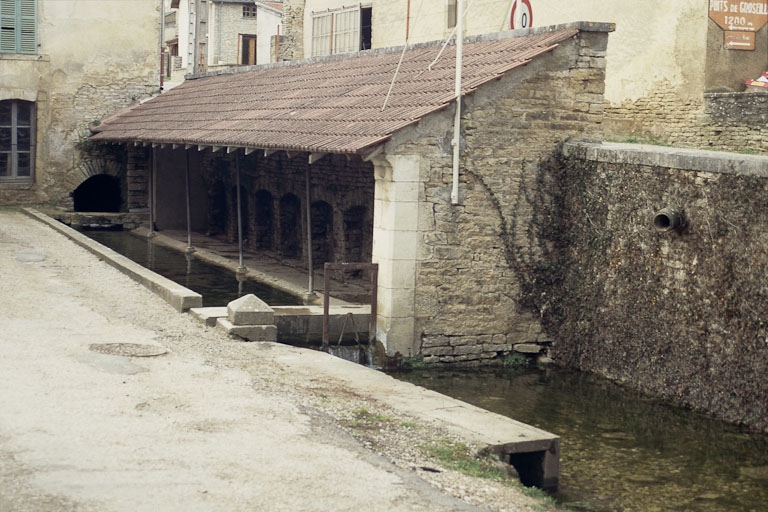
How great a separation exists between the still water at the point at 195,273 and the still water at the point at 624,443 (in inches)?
151

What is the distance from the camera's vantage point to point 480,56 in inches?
505

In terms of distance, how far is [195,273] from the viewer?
16969mm

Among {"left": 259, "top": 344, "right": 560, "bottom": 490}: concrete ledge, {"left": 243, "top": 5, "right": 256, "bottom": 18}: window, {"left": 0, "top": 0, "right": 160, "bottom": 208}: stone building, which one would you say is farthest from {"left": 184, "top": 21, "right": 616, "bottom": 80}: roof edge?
{"left": 243, "top": 5, "right": 256, "bottom": 18}: window

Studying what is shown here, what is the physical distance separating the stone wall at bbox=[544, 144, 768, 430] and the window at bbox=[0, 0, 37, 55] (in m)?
14.6

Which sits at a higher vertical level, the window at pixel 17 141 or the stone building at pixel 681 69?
the stone building at pixel 681 69

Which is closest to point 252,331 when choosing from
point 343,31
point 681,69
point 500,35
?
point 500,35

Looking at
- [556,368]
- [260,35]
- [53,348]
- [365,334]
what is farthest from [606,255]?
[260,35]

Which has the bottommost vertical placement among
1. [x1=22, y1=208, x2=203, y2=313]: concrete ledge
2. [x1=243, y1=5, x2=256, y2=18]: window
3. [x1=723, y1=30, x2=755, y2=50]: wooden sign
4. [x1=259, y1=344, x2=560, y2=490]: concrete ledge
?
[x1=259, y1=344, x2=560, y2=490]: concrete ledge

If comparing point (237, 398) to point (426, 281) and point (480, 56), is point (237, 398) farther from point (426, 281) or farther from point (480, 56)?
point (480, 56)

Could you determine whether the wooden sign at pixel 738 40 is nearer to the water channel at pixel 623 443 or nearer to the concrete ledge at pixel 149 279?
the water channel at pixel 623 443

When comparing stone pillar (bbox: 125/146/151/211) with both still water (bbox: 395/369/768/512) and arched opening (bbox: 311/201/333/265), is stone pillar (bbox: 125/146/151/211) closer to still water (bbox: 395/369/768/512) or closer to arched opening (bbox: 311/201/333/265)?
arched opening (bbox: 311/201/333/265)

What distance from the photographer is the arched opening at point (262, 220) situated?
1959 cm

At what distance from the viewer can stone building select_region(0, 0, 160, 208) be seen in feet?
74.7

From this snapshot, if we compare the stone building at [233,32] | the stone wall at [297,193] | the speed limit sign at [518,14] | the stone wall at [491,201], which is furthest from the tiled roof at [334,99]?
the stone building at [233,32]
